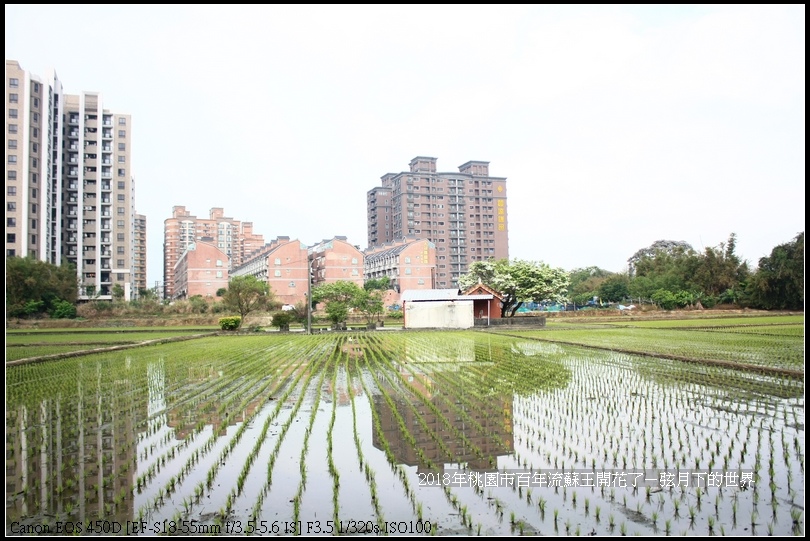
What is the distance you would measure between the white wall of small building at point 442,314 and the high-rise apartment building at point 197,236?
3809 inches

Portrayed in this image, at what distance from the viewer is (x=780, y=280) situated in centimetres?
4919

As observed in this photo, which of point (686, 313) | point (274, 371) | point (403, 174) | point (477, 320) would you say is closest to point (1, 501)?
point (274, 371)

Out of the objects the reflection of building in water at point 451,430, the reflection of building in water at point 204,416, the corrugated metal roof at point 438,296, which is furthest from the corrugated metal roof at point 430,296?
the reflection of building in water at point 451,430

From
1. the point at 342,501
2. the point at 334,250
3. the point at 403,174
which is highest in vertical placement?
the point at 403,174

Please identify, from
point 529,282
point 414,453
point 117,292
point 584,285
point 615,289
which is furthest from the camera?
point 584,285

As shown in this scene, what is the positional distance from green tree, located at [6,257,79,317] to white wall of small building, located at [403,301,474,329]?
1254 inches

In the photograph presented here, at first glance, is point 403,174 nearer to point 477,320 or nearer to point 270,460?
point 477,320

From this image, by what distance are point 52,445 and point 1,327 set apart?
3.30 meters

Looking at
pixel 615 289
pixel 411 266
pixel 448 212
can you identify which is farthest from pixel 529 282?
pixel 448 212

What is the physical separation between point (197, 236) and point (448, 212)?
2450 inches

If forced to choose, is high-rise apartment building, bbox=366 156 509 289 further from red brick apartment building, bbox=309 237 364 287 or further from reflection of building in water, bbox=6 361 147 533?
reflection of building in water, bbox=6 361 147 533

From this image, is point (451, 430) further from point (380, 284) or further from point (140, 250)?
point (140, 250)

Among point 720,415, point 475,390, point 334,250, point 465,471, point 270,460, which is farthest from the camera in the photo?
point 334,250

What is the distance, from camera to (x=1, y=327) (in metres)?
5.27
